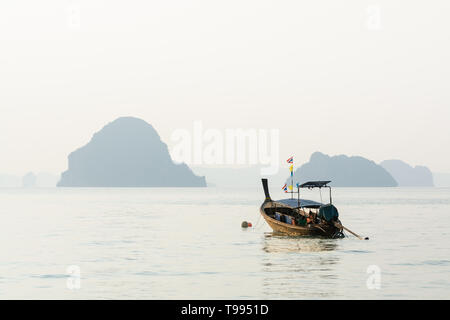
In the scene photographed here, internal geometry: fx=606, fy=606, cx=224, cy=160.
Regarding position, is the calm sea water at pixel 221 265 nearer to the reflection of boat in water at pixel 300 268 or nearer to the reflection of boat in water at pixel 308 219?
the reflection of boat in water at pixel 300 268

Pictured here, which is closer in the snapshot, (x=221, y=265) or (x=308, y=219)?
(x=221, y=265)

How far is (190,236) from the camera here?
5706 centimetres

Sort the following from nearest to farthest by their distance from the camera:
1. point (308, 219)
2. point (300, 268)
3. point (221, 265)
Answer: point (300, 268) → point (221, 265) → point (308, 219)

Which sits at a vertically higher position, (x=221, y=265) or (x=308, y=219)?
(x=308, y=219)

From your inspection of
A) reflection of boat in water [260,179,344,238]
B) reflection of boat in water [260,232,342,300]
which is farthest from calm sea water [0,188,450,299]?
reflection of boat in water [260,179,344,238]

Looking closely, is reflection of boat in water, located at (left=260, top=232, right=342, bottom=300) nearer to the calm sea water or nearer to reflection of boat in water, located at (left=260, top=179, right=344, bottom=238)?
the calm sea water

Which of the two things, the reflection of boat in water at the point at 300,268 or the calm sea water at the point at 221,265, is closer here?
the reflection of boat in water at the point at 300,268

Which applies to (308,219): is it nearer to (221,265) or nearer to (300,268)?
(221,265)

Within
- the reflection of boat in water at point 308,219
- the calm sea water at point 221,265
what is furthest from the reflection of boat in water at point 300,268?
the reflection of boat in water at point 308,219

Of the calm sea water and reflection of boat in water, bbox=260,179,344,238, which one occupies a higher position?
reflection of boat in water, bbox=260,179,344,238

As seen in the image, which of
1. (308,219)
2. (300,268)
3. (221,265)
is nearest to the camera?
(300,268)


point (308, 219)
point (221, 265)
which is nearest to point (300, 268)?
point (221, 265)

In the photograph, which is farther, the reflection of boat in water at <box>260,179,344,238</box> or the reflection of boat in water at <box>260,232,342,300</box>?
the reflection of boat in water at <box>260,179,344,238</box>

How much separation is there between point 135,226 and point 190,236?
1571cm
